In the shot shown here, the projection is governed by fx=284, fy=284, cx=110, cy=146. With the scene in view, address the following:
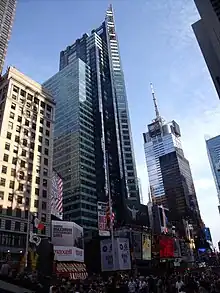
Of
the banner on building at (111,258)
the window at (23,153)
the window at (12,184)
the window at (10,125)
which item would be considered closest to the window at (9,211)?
the window at (12,184)

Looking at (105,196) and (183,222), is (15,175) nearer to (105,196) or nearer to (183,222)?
(105,196)

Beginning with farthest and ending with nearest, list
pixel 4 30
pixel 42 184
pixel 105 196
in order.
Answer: pixel 4 30, pixel 105 196, pixel 42 184

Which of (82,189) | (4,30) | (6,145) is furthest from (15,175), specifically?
(4,30)

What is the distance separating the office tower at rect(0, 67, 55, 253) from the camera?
58.9m

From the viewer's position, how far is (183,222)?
12900cm

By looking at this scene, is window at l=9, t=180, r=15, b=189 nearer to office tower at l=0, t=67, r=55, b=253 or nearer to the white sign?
office tower at l=0, t=67, r=55, b=253

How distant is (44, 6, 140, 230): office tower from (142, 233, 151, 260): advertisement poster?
10.5 meters

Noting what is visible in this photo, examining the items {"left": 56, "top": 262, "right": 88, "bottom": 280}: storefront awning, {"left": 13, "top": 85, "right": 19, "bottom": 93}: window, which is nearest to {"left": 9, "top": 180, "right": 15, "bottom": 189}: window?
{"left": 56, "top": 262, "right": 88, "bottom": 280}: storefront awning

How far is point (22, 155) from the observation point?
68.1 meters

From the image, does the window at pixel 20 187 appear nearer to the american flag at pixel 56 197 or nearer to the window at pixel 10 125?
the american flag at pixel 56 197

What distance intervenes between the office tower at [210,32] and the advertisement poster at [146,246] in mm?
49492

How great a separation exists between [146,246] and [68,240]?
2406 cm

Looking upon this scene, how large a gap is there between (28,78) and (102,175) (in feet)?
172

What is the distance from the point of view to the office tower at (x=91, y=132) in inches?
4145
